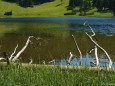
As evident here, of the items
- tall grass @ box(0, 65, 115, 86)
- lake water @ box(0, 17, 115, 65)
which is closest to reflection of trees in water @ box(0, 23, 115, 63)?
lake water @ box(0, 17, 115, 65)

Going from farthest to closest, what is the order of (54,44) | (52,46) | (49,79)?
(54,44), (52,46), (49,79)

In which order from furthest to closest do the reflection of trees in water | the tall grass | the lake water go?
1. the reflection of trees in water
2. the lake water
3. the tall grass

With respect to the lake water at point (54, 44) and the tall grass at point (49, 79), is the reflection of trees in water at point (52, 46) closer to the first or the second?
the lake water at point (54, 44)

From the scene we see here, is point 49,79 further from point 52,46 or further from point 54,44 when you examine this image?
point 54,44

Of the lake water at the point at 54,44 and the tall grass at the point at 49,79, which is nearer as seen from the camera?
the tall grass at the point at 49,79

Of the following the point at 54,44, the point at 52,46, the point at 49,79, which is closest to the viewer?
the point at 49,79

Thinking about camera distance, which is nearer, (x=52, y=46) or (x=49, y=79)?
(x=49, y=79)

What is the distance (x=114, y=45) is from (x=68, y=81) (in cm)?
4263

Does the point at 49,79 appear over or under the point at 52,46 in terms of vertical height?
over

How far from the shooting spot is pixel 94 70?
14242 mm

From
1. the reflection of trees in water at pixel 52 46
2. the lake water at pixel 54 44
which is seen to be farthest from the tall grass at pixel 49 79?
the reflection of trees in water at pixel 52 46

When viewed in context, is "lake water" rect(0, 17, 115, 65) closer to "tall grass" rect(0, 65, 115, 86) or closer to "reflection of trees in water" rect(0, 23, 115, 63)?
"reflection of trees in water" rect(0, 23, 115, 63)

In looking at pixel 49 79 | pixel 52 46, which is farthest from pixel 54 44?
pixel 49 79

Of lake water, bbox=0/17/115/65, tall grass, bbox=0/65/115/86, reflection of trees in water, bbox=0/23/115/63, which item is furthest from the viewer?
reflection of trees in water, bbox=0/23/115/63
